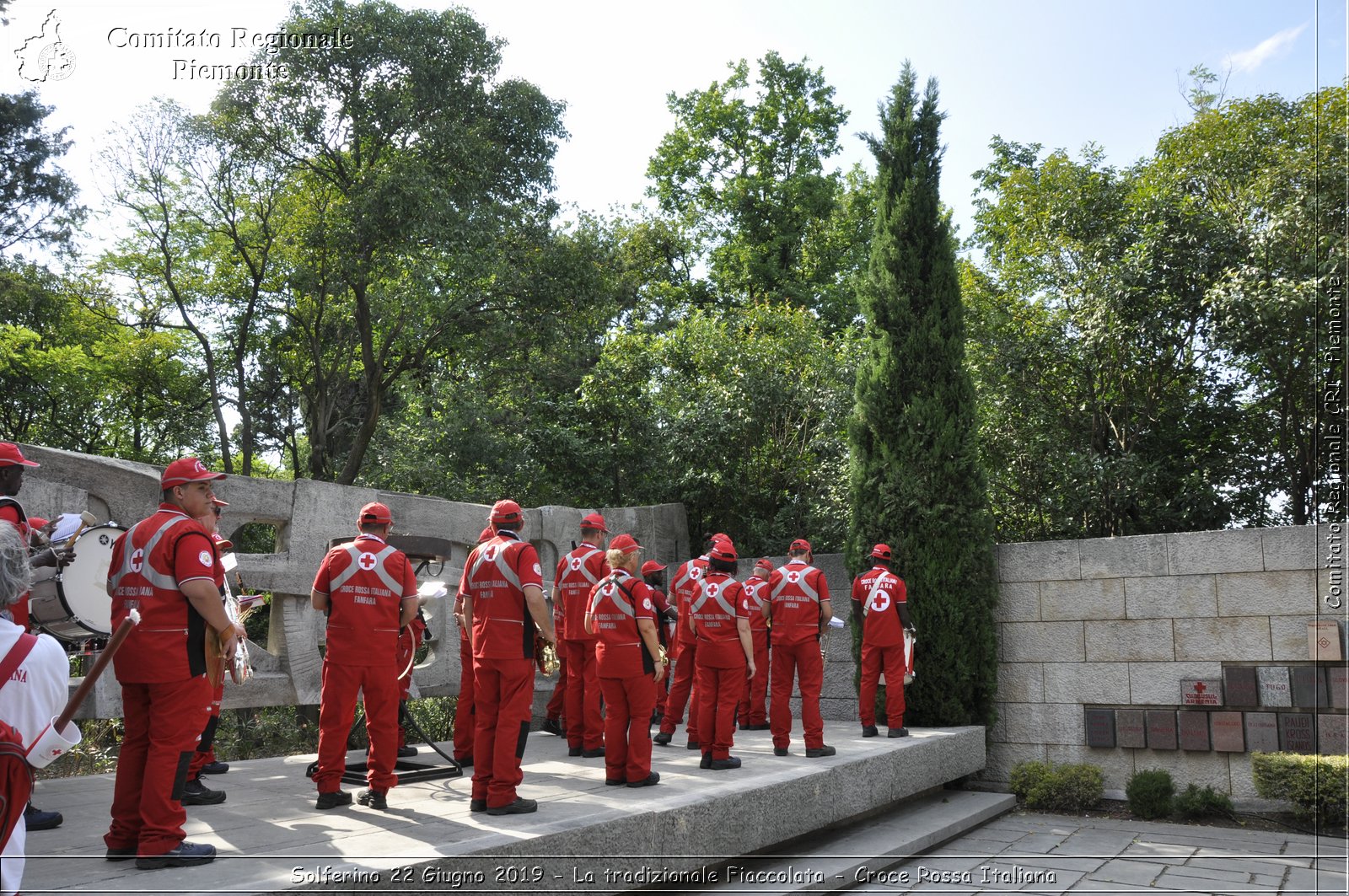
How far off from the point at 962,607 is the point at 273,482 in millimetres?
7432

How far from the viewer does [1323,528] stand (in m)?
8.97

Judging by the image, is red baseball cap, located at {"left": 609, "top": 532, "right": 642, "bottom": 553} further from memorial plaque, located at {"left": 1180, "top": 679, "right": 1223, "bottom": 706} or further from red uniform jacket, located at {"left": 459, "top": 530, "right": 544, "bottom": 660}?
memorial plaque, located at {"left": 1180, "top": 679, "right": 1223, "bottom": 706}

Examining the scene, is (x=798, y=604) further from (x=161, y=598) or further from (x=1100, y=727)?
(x=161, y=598)

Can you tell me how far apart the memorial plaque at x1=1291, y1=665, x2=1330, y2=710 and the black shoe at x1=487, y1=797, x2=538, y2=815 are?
757 cm

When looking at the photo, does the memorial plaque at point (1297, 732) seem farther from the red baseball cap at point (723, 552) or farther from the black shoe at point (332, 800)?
the black shoe at point (332, 800)

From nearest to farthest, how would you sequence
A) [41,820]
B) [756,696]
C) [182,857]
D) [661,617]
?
1. [182,857]
2. [41,820]
3. [661,617]
4. [756,696]

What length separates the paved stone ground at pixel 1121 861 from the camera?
22.9 feet

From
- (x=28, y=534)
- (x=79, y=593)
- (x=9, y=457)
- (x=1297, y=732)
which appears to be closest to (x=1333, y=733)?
(x=1297, y=732)

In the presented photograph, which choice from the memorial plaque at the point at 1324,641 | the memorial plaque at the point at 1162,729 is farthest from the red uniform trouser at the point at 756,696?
the memorial plaque at the point at 1324,641

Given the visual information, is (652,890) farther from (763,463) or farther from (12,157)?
(12,157)

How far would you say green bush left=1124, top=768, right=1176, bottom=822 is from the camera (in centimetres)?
929

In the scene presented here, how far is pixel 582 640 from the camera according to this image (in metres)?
8.42

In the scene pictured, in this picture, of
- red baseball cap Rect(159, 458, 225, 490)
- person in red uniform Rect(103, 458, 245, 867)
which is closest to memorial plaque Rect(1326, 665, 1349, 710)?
person in red uniform Rect(103, 458, 245, 867)

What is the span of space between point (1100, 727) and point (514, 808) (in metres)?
7.09
